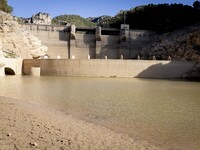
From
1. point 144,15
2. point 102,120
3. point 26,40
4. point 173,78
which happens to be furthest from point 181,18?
point 102,120

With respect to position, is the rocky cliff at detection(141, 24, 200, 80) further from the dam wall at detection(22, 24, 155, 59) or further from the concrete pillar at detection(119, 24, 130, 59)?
the concrete pillar at detection(119, 24, 130, 59)

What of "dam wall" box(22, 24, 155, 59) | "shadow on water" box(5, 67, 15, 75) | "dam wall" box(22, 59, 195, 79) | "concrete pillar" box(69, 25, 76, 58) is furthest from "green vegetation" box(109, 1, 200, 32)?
"shadow on water" box(5, 67, 15, 75)

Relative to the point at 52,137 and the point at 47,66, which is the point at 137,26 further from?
the point at 52,137

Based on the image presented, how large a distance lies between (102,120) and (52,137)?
8.89 ft

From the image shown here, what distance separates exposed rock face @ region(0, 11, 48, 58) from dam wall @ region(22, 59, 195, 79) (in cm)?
322

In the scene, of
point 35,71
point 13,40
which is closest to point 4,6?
point 13,40

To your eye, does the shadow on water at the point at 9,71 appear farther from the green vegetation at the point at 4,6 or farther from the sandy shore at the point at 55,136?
the sandy shore at the point at 55,136

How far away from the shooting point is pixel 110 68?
106 ft

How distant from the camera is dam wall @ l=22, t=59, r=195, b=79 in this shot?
31.9 m

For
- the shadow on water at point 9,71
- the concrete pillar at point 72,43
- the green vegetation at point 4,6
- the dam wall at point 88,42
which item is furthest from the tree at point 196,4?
the shadow on water at point 9,71

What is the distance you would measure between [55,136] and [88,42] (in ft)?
145

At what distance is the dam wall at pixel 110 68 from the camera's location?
31.9 m

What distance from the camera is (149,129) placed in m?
7.32

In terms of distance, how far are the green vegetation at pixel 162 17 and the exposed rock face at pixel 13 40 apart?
25.9 m
